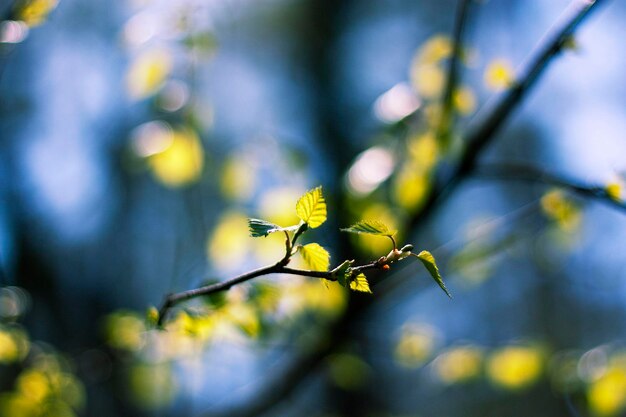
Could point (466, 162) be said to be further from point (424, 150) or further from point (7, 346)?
point (7, 346)

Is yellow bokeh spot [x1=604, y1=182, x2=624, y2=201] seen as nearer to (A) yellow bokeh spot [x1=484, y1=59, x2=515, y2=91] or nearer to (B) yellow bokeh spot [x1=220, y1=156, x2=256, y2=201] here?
(A) yellow bokeh spot [x1=484, y1=59, x2=515, y2=91]

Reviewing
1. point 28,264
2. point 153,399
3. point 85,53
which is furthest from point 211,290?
point 85,53

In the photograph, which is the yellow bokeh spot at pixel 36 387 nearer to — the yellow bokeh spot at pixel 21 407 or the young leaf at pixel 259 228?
the yellow bokeh spot at pixel 21 407

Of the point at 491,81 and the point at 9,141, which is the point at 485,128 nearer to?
the point at 491,81

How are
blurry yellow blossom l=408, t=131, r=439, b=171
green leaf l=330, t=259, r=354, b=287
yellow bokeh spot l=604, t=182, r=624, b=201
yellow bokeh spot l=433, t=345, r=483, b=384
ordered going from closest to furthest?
green leaf l=330, t=259, r=354, b=287 < yellow bokeh spot l=604, t=182, r=624, b=201 < blurry yellow blossom l=408, t=131, r=439, b=171 < yellow bokeh spot l=433, t=345, r=483, b=384

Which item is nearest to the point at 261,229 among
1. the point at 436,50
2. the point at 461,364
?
the point at 436,50

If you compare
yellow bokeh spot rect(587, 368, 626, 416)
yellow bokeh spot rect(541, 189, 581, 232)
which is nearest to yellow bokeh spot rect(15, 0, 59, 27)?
yellow bokeh spot rect(541, 189, 581, 232)

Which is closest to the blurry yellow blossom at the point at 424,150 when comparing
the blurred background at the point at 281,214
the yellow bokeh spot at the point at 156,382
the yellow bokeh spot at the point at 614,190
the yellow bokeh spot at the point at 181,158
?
the blurred background at the point at 281,214
